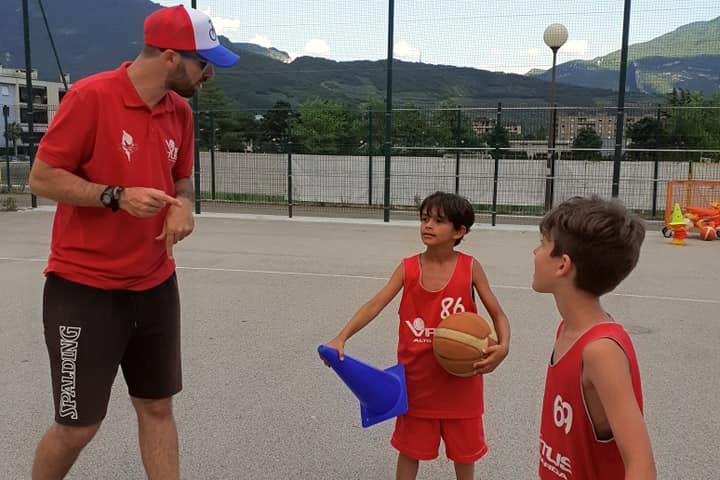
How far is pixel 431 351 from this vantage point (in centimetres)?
284

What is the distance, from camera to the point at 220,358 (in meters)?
5.04

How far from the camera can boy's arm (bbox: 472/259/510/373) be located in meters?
2.68

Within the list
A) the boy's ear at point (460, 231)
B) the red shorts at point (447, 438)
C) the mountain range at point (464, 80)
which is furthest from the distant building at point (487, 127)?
the red shorts at point (447, 438)

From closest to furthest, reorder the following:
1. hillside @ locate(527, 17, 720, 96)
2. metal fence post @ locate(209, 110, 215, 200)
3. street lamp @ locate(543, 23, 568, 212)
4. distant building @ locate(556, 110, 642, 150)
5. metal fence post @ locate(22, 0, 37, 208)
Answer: hillside @ locate(527, 17, 720, 96) < distant building @ locate(556, 110, 642, 150) < street lamp @ locate(543, 23, 568, 212) < metal fence post @ locate(22, 0, 37, 208) < metal fence post @ locate(209, 110, 215, 200)

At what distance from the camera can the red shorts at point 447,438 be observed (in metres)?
2.81

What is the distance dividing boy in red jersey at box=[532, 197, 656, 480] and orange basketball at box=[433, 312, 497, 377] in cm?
69

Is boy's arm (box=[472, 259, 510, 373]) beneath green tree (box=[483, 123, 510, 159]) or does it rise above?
beneath

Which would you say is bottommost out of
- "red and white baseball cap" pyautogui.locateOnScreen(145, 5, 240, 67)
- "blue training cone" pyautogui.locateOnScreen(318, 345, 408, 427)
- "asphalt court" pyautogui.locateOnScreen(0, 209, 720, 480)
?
"asphalt court" pyautogui.locateOnScreen(0, 209, 720, 480)

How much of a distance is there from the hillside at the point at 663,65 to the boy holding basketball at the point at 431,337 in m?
11.8

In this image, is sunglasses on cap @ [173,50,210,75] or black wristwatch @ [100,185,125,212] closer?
black wristwatch @ [100,185,125,212]

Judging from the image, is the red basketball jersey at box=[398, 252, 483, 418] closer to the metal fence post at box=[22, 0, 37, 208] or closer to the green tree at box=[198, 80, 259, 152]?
the metal fence post at box=[22, 0, 37, 208]

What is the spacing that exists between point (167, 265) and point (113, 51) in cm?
18971

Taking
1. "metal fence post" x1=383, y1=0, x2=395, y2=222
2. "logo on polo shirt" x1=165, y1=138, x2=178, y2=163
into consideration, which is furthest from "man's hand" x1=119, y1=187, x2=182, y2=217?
"metal fence post" x1=383, y1=0, x2=395, y2=222

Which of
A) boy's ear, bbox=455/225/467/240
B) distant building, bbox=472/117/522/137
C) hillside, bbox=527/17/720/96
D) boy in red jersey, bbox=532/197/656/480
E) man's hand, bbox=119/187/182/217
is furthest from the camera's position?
distant building, bbox=472/117/522/137
